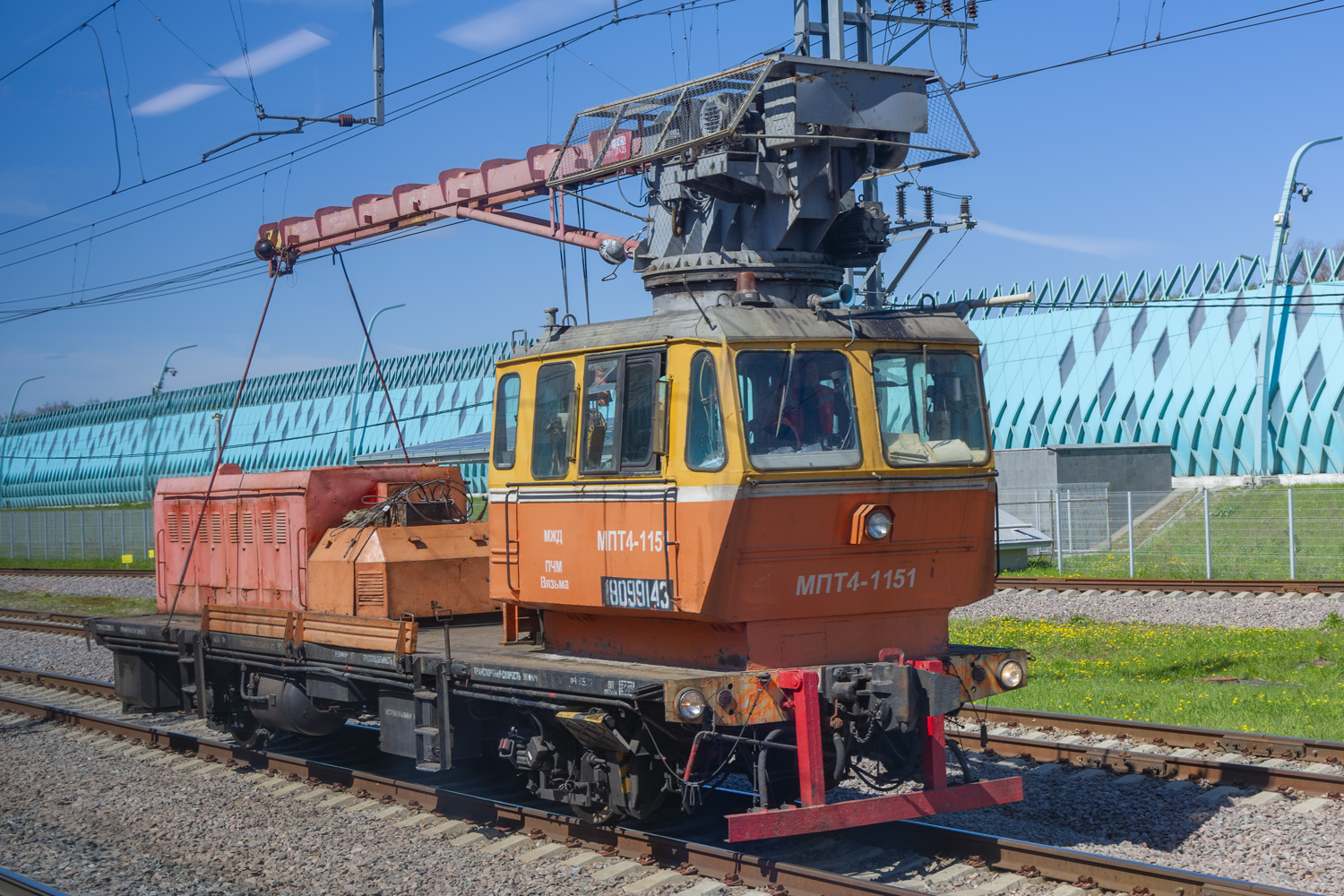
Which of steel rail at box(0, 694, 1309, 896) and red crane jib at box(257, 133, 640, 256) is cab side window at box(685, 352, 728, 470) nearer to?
steel rail at box(0, 694, 1309, 896)

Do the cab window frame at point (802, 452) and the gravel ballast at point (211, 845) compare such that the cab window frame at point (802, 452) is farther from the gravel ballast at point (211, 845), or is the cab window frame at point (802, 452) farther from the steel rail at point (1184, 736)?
the gravel ballast at point (211, 845)

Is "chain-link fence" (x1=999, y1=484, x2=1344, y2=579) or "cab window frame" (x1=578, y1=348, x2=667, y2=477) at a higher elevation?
"cab window frame" (x1=578, y1=348, x2=667, y2=477)

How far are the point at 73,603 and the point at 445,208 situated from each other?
1453cm

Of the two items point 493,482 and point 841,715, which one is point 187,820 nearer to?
point 493,482

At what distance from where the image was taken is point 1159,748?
33.8 ft

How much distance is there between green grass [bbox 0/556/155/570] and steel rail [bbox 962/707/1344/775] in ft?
111

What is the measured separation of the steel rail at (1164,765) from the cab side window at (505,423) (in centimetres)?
362

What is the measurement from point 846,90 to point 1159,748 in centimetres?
607

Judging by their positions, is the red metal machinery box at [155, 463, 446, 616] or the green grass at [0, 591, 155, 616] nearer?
the red metal machinery box at [155, 463, 446, 616]

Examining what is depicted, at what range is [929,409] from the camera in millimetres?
7918

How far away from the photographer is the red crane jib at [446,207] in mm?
21000

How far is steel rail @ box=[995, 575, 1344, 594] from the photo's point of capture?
20.2 m

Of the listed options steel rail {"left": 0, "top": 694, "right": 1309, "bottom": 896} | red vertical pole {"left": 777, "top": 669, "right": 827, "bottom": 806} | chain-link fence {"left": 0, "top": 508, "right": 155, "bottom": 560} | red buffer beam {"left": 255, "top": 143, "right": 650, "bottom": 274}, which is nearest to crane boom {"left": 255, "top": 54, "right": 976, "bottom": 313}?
red vertical pole {"left": 777, "top": 669, "right": 827, "bottom": 806}

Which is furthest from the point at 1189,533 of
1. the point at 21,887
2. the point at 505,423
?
the point at 21,887
